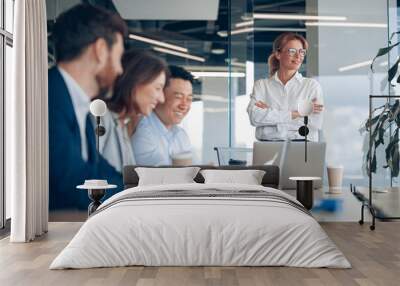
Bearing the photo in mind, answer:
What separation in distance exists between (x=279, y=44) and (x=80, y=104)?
2499 mm

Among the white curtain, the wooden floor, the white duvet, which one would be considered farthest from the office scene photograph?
the white duvet

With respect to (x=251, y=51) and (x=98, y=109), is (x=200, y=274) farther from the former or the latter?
(x=251, y=51)

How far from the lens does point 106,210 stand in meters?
4.92

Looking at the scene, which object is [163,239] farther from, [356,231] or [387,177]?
[387,177]

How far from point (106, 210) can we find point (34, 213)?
1.51m

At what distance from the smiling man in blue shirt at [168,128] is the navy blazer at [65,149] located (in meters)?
0.45

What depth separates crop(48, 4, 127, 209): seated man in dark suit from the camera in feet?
25.2

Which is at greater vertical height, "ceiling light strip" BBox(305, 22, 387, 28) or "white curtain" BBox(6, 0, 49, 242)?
"ceiling light strip" BBox(305, 22, 387, 28)

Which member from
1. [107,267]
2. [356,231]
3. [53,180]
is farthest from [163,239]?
[53,180]

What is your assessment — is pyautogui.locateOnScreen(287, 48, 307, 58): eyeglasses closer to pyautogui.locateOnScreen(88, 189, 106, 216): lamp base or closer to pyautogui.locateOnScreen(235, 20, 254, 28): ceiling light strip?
pyautogui.locateOnScreen(235, 20, 254, 28): ceiling light strip

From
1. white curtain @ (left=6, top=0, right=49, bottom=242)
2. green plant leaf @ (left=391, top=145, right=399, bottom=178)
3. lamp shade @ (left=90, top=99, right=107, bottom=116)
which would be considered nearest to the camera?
white curtain @ (left=6, top=0, right=49, bottom=242)

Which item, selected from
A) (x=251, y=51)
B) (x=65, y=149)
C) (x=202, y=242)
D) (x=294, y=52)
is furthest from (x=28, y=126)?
(x=294, y=52)

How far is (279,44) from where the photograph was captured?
7.69 metres

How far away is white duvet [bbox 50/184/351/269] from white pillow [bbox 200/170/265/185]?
1.99 meters
